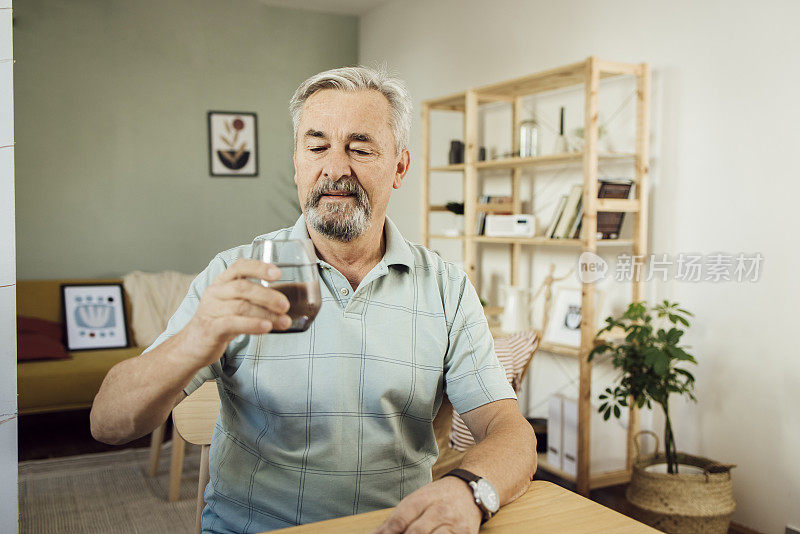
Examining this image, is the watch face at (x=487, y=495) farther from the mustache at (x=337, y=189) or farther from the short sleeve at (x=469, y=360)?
the mustache at (x=337, y=189)

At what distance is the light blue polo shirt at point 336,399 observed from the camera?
49.5 inches

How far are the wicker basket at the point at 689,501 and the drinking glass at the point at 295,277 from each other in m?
2.25

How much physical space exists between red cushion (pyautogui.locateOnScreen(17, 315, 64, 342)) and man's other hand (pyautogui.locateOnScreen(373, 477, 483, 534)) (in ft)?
12.7

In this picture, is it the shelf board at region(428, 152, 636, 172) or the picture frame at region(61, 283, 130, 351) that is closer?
the shelf board at region(428, 152, 636, 172)

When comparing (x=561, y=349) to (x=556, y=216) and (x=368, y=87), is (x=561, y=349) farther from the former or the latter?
(x=368, y=87)

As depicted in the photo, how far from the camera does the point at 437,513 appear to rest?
3.09 feet

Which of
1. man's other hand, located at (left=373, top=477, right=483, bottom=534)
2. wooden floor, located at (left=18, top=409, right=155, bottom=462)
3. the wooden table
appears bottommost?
wooden floor, located at (left=18, top=409, right=155, bottom=462)

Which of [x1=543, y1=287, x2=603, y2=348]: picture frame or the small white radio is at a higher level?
the small white radio

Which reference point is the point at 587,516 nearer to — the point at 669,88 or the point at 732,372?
the point at 732,372

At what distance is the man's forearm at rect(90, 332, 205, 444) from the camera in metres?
0.97

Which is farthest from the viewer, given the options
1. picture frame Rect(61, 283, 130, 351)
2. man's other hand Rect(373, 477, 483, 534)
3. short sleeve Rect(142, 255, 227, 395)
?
picture frame Rect(61, 283, 130, 351)

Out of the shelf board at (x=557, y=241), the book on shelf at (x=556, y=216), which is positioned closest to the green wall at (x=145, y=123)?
the shelf board at (x=557, y=241)

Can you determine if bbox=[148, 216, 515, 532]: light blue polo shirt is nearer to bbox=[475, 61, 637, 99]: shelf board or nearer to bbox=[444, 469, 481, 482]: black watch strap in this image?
bbox=[444, 469, 481, 482]: black watch strap

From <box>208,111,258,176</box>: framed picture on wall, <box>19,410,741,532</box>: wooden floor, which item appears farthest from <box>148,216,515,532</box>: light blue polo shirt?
<box>208,111,258,176</box>: framed picture on wall
